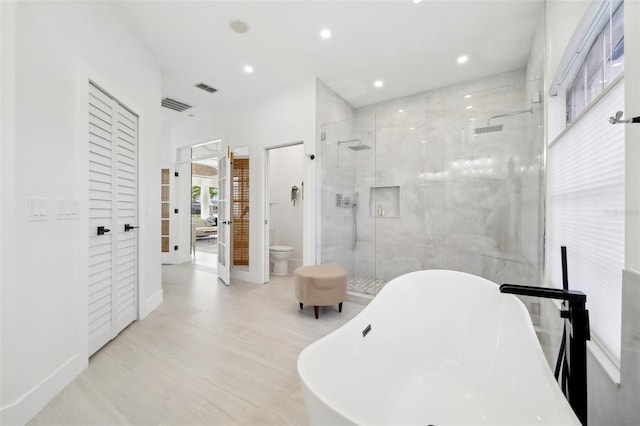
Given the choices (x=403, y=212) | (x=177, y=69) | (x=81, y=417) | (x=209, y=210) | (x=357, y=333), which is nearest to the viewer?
(x=357, y=333)

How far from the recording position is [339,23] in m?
2.40

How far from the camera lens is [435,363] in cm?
166

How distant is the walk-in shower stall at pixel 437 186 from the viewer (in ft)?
8.83

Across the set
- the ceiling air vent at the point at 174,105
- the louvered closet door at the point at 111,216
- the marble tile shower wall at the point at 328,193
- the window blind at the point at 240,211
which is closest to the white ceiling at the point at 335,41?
the marble tile shower wall at the point at 328,193

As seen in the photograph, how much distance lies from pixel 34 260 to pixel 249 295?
2.14 m

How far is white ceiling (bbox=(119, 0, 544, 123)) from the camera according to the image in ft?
7.29

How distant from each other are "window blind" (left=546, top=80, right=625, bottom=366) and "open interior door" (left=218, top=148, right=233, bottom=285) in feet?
11.7

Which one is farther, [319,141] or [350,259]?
[350,259]

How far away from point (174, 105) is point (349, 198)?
3126 mm

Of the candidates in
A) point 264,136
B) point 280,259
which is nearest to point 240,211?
point 280,259

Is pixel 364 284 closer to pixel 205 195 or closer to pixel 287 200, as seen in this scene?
pixel 287 200

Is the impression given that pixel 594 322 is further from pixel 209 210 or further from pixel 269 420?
pixel 209 210

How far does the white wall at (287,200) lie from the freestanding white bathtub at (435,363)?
3.11m

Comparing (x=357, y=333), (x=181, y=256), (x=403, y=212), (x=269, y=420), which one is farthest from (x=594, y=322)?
(x=181, y=256)
